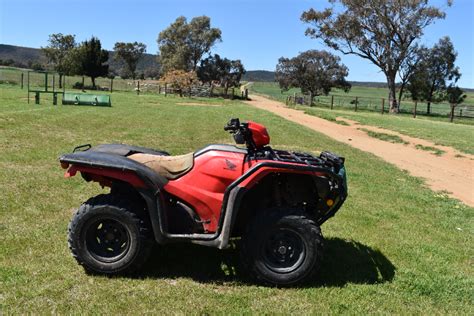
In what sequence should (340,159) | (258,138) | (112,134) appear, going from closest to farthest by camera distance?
(258,138)
(340,159)
(112,134)

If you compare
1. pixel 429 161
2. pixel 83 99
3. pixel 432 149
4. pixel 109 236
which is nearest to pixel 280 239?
pixel 109 236

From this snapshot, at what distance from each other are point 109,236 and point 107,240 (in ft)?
0.13

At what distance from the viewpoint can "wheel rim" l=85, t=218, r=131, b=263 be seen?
4270 mm

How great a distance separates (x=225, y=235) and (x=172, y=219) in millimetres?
532

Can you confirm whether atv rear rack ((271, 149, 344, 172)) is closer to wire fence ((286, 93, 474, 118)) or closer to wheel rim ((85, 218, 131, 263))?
wheel rim ((85, 218, 131, 263))

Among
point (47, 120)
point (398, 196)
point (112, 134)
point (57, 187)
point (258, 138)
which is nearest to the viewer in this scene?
point (258, 138)

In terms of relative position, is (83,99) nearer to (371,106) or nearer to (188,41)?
(371,106)

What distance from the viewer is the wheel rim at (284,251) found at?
167 inches

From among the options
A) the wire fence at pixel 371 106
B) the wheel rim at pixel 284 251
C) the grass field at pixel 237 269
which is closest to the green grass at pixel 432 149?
the grass field at pixel 237 269

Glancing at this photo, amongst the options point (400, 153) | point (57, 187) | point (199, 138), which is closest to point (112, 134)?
point (199, 138)

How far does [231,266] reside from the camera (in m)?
4.70

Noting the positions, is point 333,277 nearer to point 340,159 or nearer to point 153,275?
point 340,159

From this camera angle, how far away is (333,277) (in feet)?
14.9

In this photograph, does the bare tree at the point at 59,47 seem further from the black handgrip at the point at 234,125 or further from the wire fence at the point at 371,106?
the black handgrip at the point at 234,125
